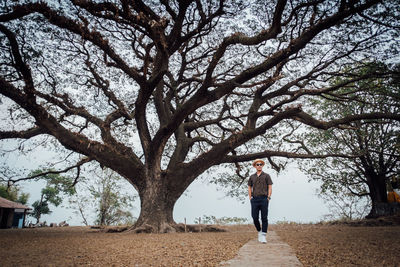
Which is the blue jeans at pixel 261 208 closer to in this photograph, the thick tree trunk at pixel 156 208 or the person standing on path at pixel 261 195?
the person standing on path at pixel 261 195

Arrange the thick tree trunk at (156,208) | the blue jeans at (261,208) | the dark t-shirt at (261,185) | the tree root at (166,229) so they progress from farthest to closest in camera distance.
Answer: the thick tree trunk at (156,208) → the tree root at (166,229) → the dark t-shirt at (261,185) → the blue jeans at (261,208)

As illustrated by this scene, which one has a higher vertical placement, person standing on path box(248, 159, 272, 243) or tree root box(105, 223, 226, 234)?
person standing on path box(248, 159, 272, 243)

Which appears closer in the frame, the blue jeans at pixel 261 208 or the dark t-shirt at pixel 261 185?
the blue jeans at pixel 261 208

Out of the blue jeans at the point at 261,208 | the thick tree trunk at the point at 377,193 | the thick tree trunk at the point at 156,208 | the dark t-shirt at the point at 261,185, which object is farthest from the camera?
the thick tree trunk at the point at 377,193

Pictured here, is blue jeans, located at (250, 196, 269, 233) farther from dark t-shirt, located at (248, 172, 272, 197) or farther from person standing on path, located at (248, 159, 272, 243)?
dark t-shirt, located at (248, 172, 272, 197)

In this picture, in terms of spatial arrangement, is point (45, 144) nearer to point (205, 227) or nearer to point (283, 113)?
point (205, 227)

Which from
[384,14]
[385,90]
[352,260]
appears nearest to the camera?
[352,260]

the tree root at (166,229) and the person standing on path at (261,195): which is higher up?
the person standing on path at (261,195)

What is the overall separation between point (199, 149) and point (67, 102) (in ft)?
20.3

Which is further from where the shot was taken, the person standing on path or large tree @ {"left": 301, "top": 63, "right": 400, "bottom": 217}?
large tree @ {"left": 301, "top": 63, "right": 400, "bottom": 217}

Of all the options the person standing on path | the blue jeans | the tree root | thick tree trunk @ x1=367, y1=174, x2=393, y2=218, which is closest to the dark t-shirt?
the person standing on path

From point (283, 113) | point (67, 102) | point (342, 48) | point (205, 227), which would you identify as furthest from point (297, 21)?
point (67, 102)

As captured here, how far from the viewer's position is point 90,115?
394 inches

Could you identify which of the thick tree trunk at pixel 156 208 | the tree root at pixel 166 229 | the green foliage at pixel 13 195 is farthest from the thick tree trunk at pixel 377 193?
the green foliage at pixel 13 195
